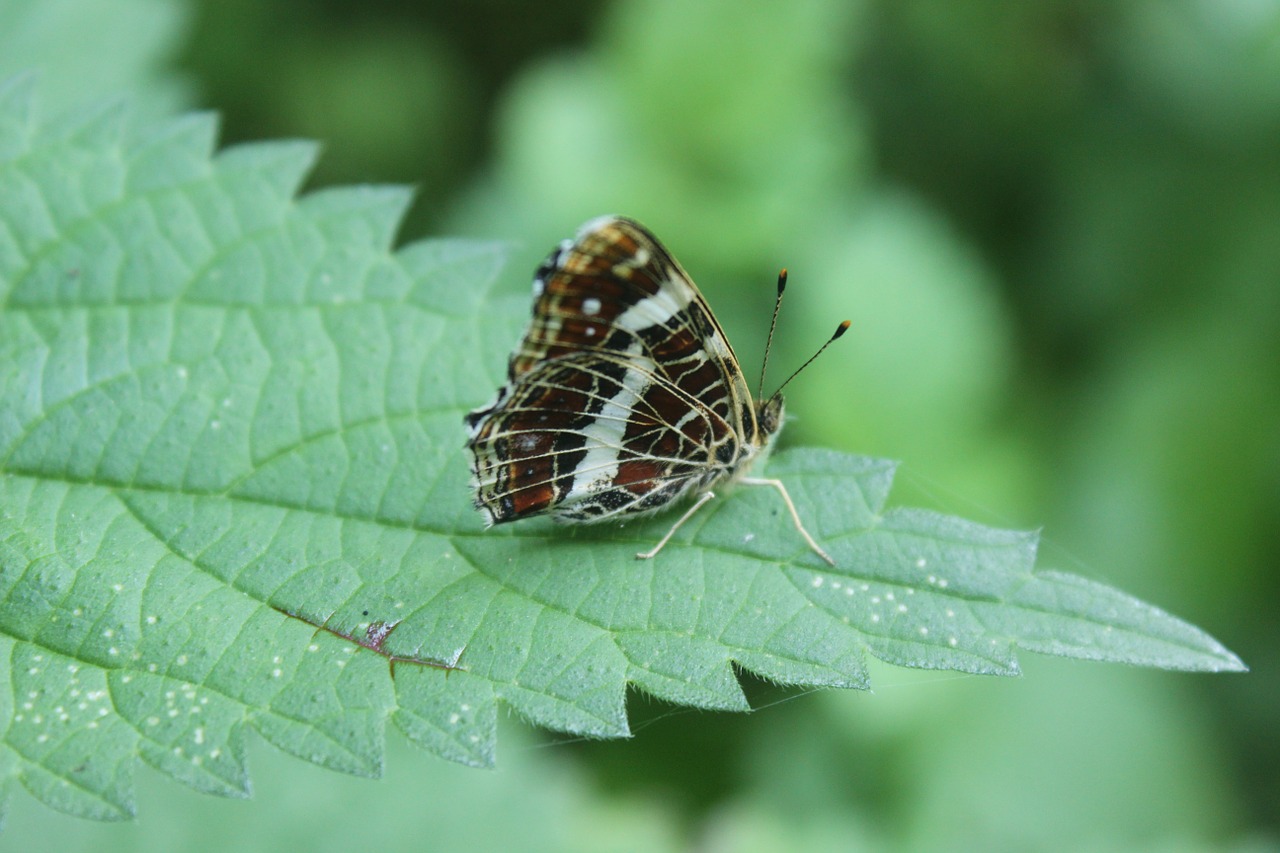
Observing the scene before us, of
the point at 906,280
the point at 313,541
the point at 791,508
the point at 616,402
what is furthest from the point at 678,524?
the point at 906,280

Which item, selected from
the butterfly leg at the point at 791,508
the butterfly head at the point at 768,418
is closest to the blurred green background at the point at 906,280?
the butterfly head at the point at 768,418

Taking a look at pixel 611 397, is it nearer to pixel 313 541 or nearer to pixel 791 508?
pixel 791 508

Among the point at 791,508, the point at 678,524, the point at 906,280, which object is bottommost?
the point at 678,524

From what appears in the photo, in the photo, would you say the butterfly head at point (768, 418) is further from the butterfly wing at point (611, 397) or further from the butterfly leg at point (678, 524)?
the butterfly leg at point (678, 524)

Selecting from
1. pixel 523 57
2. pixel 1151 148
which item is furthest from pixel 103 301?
pixel 1151 148

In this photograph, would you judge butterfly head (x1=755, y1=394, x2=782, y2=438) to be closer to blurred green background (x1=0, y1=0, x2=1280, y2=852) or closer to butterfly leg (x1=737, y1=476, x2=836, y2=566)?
butterfly leg (x1=737, y1=476, x2=836, y2=566)

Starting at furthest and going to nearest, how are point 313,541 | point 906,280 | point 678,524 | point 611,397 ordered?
point 906,280
point 611,397
point 678,524
point 313,541

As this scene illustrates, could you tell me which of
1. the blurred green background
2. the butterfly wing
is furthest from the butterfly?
the blurred green background
